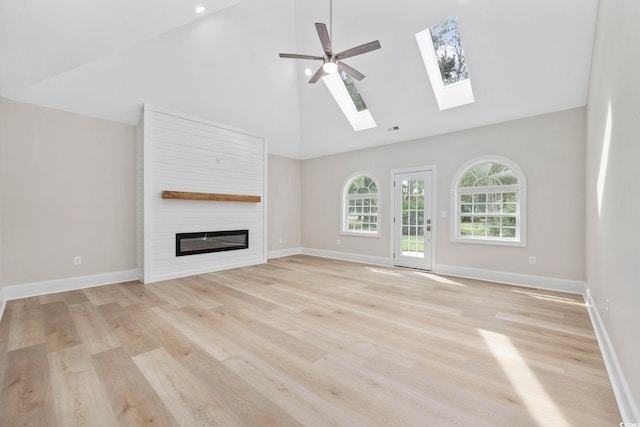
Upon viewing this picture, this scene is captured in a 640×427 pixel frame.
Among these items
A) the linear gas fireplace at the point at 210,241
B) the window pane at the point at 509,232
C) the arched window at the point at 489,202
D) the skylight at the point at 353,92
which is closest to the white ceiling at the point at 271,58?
the skylight at the point at 353,92

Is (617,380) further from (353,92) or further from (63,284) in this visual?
(63,284)

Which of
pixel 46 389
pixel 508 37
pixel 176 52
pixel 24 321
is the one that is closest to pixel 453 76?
pixel 508 37

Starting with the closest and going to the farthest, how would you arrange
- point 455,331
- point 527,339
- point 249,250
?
1. point 527,339
2. point 455,331
3. point 249,250

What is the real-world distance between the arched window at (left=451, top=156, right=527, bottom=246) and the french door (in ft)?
1.63

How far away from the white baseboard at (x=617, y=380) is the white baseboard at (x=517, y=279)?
5.59 feet

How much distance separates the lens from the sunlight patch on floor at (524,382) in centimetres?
161

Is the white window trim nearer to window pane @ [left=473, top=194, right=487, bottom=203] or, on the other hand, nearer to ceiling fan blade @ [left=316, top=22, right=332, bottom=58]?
window pane @ [left=473, top=194, right=487, bottom=203]

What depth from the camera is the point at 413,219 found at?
5770 millimetres

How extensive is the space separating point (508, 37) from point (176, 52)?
4815mm

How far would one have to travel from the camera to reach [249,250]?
6.13 m

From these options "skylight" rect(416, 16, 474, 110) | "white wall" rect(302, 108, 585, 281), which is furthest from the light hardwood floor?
"skylight" rect(416, 16, 474, 110)

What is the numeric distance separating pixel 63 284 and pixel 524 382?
19.0 ft

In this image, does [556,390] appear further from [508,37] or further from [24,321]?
[24,321]

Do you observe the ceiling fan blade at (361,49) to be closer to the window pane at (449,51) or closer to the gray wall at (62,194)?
the window pane at (449,51)
